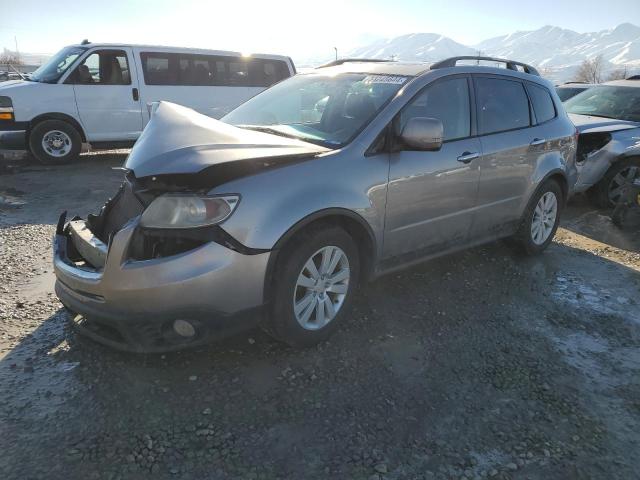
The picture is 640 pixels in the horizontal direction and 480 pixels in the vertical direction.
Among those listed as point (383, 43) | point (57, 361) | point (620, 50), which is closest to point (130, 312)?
point (57, 361)

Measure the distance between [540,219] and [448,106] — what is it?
183 cm

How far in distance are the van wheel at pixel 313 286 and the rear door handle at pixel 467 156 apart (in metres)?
1.22

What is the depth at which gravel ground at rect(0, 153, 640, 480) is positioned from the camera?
224 cm

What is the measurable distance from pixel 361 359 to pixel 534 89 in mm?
3245

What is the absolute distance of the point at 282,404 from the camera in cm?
261

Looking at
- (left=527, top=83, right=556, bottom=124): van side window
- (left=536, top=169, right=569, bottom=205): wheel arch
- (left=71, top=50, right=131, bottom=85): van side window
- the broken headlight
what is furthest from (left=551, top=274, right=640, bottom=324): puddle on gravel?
(left=71, top=50, right=131, bottom=85): van side window

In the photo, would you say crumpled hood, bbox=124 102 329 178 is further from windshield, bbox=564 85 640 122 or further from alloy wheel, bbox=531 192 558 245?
windshield, bbox=564 85 640 122

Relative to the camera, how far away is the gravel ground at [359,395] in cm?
224

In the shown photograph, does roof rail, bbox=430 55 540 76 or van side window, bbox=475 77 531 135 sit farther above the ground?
roof rail, bbox=430 55 540 76

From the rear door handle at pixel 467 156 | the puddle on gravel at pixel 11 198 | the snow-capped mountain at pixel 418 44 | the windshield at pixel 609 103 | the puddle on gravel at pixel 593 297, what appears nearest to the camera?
the rear door handle at pixel 467 156

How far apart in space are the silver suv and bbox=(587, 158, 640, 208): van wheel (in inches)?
120

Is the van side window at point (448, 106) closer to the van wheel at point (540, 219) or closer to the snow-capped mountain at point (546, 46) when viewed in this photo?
the van wheel at point (540, 219)

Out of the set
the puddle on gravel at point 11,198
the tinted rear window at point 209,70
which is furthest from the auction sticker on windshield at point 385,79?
the tinted rear window at point 209,70

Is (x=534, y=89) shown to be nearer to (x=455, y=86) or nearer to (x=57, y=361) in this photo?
(x=455, y=86)
